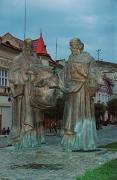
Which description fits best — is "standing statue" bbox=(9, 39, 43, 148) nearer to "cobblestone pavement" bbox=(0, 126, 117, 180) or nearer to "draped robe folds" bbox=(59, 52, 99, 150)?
"cobblestone pavement" bbox=(0, 126, 117, 180)

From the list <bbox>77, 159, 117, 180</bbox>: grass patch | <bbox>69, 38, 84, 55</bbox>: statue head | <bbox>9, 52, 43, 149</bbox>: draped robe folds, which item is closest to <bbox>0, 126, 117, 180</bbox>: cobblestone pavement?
<bbox>77, 159, 117, 180</bbox>: grass patch

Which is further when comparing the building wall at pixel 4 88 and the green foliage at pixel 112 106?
the green foliage at pixel 112 106

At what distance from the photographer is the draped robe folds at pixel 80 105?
1441cm

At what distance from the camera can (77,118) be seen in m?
14.5

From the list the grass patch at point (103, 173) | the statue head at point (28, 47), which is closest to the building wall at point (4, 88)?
the statue head at point (28, 47)

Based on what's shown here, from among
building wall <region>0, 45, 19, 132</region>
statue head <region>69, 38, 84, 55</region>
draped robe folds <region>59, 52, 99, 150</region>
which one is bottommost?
draped robe folds <region>59, 52, 99, 150</region>

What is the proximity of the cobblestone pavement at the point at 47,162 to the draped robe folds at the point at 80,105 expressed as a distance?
1.77 feet

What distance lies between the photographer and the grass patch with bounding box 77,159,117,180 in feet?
29.2

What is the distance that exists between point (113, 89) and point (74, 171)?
99054 mm

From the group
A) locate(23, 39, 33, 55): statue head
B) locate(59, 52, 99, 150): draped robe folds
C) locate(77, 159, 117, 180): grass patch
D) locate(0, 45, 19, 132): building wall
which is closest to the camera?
locate(77, 159, 117, 180): grass patch

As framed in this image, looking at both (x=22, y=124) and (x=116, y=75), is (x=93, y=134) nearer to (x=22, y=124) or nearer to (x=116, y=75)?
(x=22, y=124)

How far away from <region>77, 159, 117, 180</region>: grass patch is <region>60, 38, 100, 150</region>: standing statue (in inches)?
135

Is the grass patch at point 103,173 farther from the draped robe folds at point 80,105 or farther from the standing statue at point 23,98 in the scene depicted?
the standing statue at point 23,98

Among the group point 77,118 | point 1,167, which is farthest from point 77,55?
point 1,167
